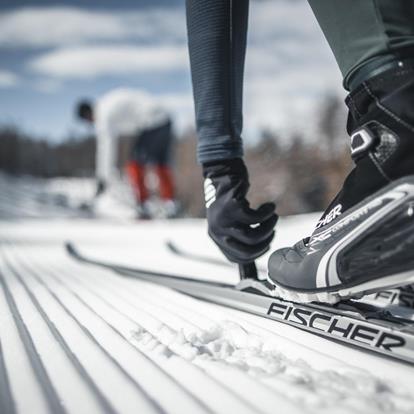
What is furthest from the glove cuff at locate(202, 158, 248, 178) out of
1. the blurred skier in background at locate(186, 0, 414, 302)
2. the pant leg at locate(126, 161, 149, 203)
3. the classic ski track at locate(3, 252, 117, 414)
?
the pant leg at locate(126, 161, 149, 203)

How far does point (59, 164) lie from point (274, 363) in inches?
1450

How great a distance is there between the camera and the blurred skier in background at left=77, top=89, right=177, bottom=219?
443 centimetres

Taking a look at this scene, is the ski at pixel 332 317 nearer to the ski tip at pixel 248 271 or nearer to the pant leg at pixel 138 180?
the ski tip at pixel 248 271

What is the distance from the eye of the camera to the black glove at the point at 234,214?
702mm

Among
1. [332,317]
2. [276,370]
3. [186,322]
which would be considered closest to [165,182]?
[186,322]

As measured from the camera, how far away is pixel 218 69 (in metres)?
0.69

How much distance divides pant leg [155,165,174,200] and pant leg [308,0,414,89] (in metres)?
3.99

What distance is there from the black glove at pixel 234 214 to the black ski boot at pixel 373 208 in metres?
0.16

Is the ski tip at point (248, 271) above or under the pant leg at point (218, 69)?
under

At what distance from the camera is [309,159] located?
37.5 ft

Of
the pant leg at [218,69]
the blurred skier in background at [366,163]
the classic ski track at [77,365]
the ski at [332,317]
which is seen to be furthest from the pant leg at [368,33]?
the classic ski track at [77,365]

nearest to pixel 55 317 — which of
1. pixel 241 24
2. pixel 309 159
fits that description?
pixel 241 24

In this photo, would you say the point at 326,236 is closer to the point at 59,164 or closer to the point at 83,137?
the point at 59,164

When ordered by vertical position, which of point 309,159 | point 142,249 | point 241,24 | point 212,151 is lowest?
point 142,249
